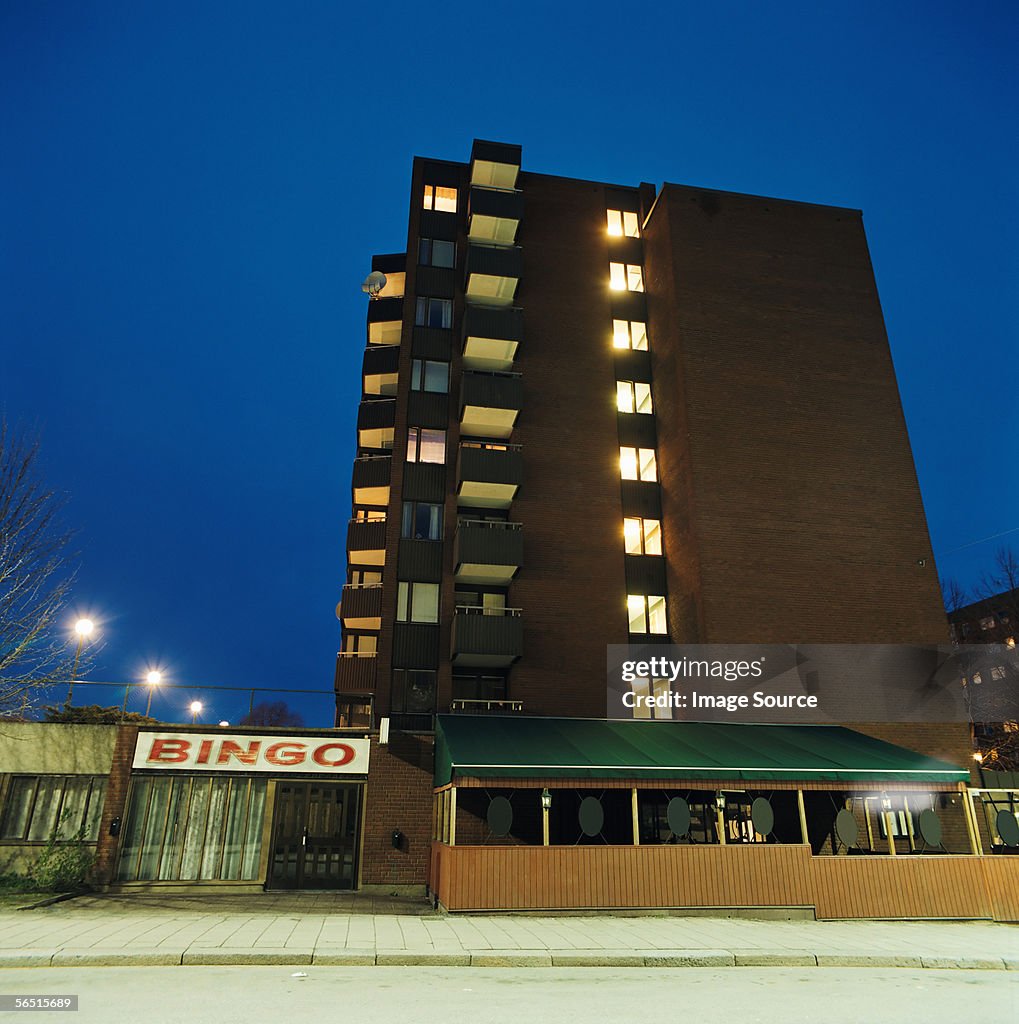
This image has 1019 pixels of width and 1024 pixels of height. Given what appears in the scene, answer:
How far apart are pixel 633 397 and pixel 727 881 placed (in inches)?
749

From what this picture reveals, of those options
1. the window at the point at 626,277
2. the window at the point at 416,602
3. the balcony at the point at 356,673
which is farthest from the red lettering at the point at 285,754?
the window at the point at 626,277

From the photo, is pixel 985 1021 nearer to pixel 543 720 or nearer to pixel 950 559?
pixel 543 720

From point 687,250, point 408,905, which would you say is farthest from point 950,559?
point 408,905

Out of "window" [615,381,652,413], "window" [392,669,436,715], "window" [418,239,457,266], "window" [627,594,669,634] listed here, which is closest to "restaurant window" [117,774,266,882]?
Result: "window" [392,669,436,715]

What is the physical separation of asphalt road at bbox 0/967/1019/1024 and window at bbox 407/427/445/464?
19216 mm

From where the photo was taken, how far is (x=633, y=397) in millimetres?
31016

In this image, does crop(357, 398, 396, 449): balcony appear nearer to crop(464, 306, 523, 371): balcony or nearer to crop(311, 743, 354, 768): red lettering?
crop(464, 306, 523, 371): balcony

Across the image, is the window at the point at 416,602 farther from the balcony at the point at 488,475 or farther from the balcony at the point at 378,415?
the balcony at the point at 378,415

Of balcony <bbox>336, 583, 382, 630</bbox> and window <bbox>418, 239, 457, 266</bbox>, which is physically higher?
window <bbox>418, 239, 457, 266</bbox>

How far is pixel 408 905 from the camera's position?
63.5 feet

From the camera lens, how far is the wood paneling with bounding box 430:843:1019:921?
17.4 m

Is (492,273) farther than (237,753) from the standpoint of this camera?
Yes

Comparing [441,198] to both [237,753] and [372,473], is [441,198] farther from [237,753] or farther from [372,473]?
[237,753]

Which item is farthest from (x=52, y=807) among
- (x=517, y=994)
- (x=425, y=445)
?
(x=517, y=994)
